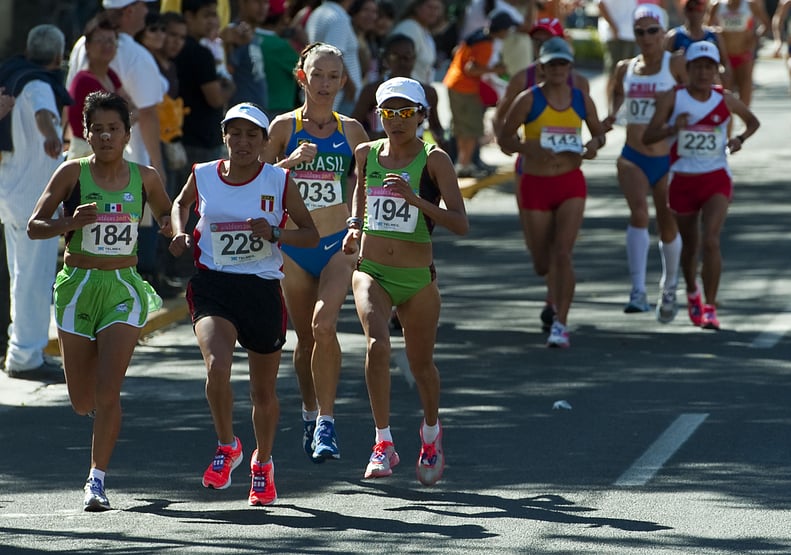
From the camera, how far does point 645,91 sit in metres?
13.0

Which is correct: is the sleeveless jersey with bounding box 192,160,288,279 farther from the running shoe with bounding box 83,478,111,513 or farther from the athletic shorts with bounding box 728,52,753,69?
the athletic shorts with bounding box 728,52,753,69

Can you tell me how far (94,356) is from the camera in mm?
7953

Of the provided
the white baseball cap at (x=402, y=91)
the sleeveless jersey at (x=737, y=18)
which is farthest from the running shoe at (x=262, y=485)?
the sleeveless jersey at (x=737, y=18)

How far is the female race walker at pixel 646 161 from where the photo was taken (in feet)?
41.9

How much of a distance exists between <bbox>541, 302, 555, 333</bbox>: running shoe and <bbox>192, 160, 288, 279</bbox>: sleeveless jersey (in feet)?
15.3

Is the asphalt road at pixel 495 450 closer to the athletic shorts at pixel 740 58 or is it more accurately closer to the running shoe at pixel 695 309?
the running shoe at pixel 695 309

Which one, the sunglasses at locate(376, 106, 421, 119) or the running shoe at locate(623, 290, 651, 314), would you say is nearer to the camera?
the sunglasses at locate(376, 106, 421, 119)

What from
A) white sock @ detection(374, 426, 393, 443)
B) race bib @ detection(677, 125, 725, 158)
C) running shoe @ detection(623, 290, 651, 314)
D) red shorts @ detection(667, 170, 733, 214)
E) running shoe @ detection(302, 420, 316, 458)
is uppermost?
race bib @ detection(677, 125, 725, 158)

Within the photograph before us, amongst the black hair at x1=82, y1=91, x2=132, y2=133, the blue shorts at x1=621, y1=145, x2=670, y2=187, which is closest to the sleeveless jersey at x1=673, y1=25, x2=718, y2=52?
the blue shorts at x1=621, y1=145, x2=670, y2=187

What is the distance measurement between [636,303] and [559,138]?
175cm

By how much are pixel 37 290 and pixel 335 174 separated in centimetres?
282

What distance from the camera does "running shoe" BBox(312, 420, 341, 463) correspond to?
321 inches

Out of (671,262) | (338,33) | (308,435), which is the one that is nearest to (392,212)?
(308,435)

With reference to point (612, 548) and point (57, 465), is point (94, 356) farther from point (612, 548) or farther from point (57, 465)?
point (612, 548)
